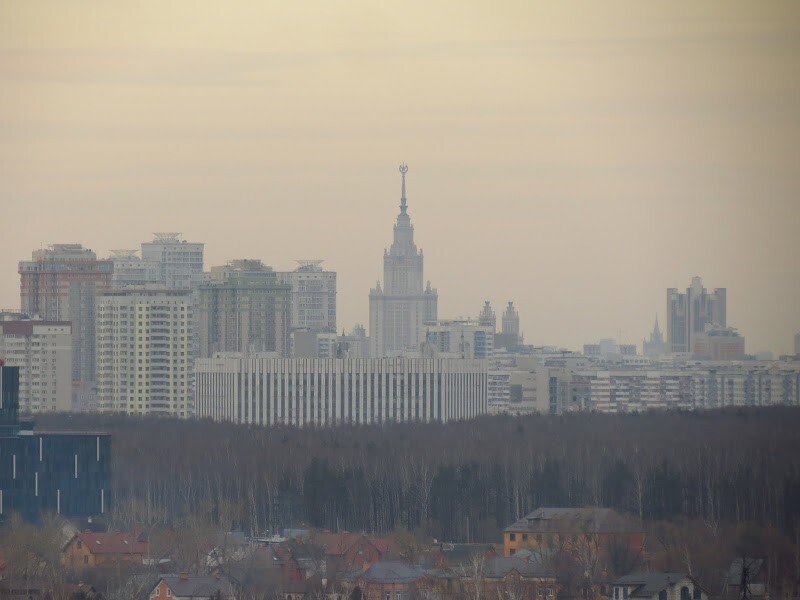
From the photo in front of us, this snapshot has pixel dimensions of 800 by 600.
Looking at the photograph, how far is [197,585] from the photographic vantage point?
189 feet

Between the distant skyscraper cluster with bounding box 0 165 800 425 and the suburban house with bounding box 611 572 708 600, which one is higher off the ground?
Result: the distant skyscraper cluster with bounding box 0 165 800 425

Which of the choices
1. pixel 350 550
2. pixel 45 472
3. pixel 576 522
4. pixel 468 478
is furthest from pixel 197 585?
pixel 468 478

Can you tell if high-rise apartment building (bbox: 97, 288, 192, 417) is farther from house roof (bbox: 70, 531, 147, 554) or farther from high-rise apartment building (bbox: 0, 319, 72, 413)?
house roof (bbox: 70, 531, 147, 554)

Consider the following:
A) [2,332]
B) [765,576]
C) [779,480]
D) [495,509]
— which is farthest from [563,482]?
[2,332]

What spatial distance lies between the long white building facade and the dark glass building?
5321 centimetres

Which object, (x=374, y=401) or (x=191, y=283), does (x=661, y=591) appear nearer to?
(x=374, y=401)

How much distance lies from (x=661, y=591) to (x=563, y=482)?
1025 inches

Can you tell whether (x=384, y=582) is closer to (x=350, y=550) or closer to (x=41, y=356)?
(x=350, y=550)

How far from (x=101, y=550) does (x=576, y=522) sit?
11275 millimetres

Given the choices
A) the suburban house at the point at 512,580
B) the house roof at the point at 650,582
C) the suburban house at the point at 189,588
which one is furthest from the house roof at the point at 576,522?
the suburban house at the point at 189,588

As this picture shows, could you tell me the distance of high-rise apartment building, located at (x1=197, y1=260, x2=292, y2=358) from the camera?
16562 cm

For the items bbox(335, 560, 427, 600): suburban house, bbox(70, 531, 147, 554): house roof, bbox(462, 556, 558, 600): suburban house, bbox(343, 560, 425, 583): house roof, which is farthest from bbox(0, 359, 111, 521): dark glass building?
bbox(462, 556, 558, 600): suburban house

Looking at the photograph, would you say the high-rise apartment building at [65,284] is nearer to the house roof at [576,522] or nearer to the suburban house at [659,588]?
the house roof at [576,522]

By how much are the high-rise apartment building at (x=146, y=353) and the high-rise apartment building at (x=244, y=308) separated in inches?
320
